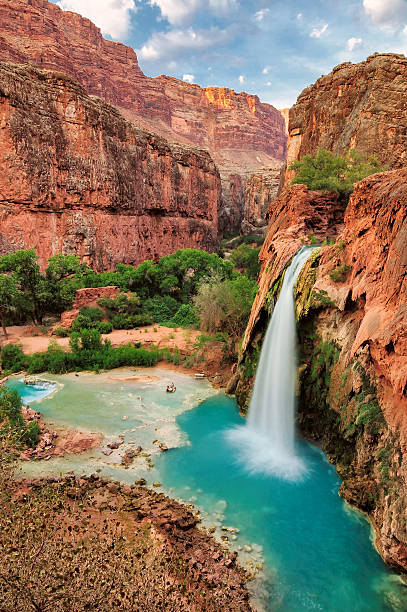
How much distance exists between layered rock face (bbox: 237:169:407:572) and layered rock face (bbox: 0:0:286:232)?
55831 mm

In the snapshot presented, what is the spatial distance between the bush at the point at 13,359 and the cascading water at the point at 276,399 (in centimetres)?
1116

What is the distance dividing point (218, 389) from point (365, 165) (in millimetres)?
13614

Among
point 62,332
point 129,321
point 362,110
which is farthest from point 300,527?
point 362,110

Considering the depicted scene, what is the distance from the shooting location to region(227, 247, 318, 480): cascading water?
9.80m

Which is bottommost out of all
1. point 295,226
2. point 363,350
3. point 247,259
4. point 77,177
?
point 363,350

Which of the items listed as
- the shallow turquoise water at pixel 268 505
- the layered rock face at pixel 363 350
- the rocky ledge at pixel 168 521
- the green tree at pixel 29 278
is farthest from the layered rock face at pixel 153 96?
the rocky ledge at pixel 168 521

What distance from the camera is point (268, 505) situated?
7.81 metres

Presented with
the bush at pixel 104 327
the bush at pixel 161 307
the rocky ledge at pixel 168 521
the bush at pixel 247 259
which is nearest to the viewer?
the rocky ledge at pixel 168 521

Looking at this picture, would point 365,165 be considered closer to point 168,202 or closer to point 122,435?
point 122,435

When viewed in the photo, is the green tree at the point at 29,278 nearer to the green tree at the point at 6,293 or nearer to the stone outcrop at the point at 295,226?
the green tree at the point at 6,293

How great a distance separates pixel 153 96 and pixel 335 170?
87.1 metres

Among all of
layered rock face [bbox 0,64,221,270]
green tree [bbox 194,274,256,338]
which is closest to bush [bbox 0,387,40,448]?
green tree [bbox 194,274,256,338]

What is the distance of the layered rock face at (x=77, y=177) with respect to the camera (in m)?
26.1

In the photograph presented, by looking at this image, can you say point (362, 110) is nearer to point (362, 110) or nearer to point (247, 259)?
point (362, 110)
